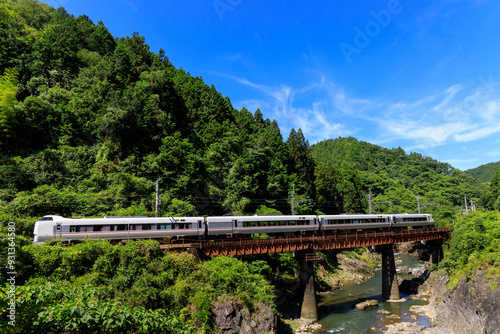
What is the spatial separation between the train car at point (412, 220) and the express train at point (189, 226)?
11.1ft

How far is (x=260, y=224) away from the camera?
35.5m

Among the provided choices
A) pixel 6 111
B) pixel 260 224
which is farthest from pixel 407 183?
pixel 6 111

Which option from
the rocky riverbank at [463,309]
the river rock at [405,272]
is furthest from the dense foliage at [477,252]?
the river rock at [405,272]

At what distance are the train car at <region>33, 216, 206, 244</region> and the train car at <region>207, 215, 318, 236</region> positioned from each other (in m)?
1.76

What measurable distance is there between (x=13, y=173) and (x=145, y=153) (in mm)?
18445

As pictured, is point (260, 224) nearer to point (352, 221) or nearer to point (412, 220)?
point (352, 221)

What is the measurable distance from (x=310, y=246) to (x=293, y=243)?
2.72 metres

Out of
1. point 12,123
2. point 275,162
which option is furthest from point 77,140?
point 275,162

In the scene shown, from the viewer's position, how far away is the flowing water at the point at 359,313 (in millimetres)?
32312

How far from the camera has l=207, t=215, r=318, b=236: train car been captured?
3294 centimetres

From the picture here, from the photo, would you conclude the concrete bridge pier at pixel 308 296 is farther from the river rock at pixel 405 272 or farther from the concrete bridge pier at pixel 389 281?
the river rock at pixel 405 272

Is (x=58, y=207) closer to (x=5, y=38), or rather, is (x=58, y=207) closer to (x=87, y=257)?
(x=87, y=257)

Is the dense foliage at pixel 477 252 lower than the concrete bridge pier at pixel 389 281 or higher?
higher

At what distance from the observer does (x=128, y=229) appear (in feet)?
93.2
